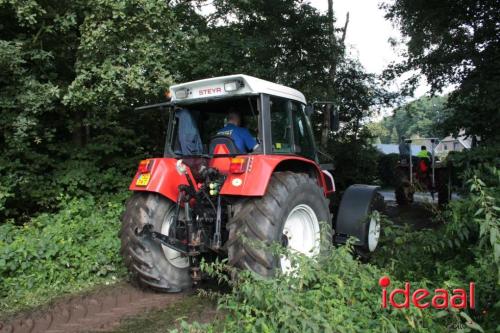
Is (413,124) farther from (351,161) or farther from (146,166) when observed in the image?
(146,166)

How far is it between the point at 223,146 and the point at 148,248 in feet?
4.27

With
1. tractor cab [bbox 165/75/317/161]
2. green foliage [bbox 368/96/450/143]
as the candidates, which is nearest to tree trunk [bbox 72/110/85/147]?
tractor cab [bbox 165/75/317/161]

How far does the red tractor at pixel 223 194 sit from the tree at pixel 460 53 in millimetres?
3508

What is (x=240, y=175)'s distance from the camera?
3.96 meters

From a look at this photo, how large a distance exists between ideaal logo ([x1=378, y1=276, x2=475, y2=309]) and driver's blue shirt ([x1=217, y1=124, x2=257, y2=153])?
7.40 feet

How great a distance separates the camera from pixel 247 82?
4.25m

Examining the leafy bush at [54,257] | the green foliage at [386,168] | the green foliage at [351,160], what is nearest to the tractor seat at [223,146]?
the leafy bush at [54,257]

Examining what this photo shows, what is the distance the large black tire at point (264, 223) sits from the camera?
→ 3.70 m

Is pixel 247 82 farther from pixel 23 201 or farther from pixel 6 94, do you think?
pixel 23 201

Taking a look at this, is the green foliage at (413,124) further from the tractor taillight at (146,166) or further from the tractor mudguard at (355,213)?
the tractor taillight at (146,166)

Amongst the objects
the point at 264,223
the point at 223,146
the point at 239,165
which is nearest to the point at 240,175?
the point at 239,165

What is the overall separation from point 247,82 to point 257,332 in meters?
2.58

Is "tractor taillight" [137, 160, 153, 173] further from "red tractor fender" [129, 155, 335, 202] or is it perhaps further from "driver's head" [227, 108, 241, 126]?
"driver's head" [227, 108, 241, 126]

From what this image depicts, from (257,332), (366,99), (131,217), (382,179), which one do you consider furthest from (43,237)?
(382,179)
